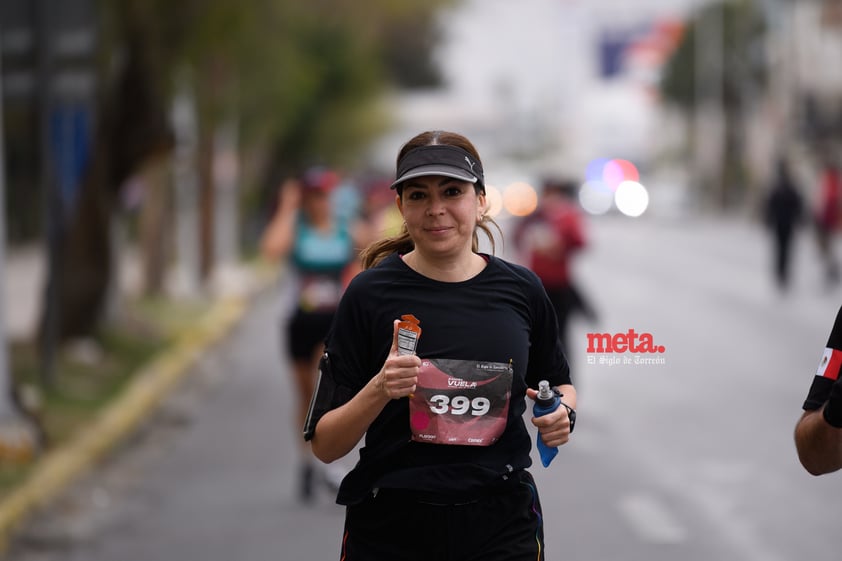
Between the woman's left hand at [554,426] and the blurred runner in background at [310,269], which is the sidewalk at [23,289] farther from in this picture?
the woman's left hand at [554,426]

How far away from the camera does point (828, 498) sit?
29.8 ft

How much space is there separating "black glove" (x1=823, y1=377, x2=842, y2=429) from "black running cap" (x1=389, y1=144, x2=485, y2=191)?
0.95 metres

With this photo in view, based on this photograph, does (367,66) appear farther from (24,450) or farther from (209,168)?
(24,450)

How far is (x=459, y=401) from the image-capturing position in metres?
3.61

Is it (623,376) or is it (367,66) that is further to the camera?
(367,66)

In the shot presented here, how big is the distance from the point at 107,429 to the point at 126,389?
7.15 feet

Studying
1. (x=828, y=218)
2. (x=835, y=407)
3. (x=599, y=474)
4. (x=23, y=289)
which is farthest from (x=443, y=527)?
(x=23, y=289)

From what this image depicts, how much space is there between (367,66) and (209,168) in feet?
54.8

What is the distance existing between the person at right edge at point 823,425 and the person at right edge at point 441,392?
0.56 metres

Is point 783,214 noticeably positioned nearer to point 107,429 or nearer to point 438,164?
point 107,429

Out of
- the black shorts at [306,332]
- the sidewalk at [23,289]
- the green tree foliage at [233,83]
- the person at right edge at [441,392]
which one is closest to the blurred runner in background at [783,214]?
the green tree foliage at [233,83]

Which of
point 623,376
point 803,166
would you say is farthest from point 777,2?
point 623,376

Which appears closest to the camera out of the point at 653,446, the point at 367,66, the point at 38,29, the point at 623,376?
the point at 653,446

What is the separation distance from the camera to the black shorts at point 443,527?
3.74 metres
